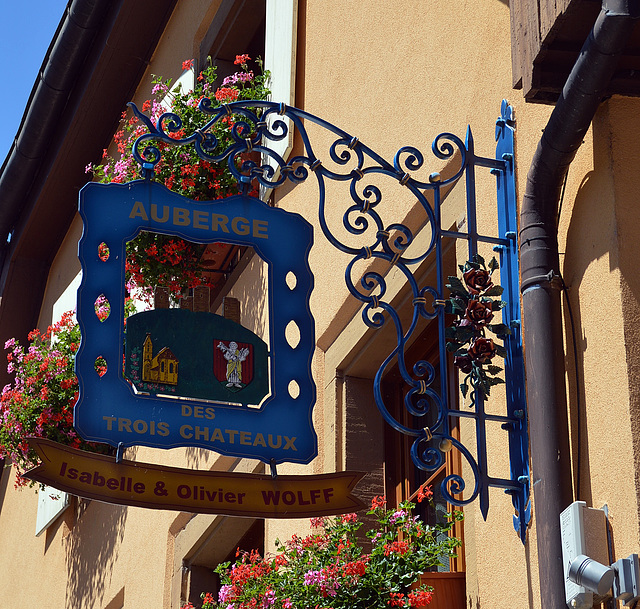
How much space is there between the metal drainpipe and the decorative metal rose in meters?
0.12

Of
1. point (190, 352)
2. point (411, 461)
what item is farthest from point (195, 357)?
point (411, 461)

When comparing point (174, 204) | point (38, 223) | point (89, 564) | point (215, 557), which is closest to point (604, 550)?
point (174, 204)

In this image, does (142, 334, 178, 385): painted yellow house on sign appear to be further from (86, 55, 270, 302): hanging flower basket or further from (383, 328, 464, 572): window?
(86, 55, 270, 302): hanging flower basket

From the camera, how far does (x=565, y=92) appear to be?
3.91m

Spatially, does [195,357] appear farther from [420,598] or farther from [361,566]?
[420,598]

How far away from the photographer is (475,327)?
13.7 feet

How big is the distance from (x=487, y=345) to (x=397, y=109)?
2.05 meters

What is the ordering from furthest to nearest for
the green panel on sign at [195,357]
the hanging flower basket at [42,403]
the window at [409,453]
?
the hanging flower basket at [42,403]
the window at [409,453]
the green panel on sign at [195,357]

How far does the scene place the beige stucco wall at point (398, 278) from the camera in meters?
3.81

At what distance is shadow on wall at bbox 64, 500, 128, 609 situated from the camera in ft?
30.2

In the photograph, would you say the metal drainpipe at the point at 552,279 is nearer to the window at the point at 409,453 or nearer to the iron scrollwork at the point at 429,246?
the iron scrollwork at the point at 429,246

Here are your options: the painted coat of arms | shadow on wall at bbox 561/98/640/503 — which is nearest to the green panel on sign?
the painted coat of arms

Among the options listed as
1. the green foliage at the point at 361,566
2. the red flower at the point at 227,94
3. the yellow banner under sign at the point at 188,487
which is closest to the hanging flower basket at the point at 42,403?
the red flower at the point at 227,94

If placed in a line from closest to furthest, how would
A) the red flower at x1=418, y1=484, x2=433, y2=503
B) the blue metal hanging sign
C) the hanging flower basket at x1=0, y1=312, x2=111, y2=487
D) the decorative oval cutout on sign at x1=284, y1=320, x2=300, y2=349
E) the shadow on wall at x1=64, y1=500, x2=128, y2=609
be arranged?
1. the blue metal hanging sign
2. the red flower at x1=418, y1=484, x2=433, y2=503
3. the decorative oval cutout on sign at x1=284, y1=320, x2=300, y2=349
4. the shadow on wall at x1=64, y1=500, x2=128, y2=609
5. the hanging flower basket at x1=0, y1=312, x2=111, y2=487
